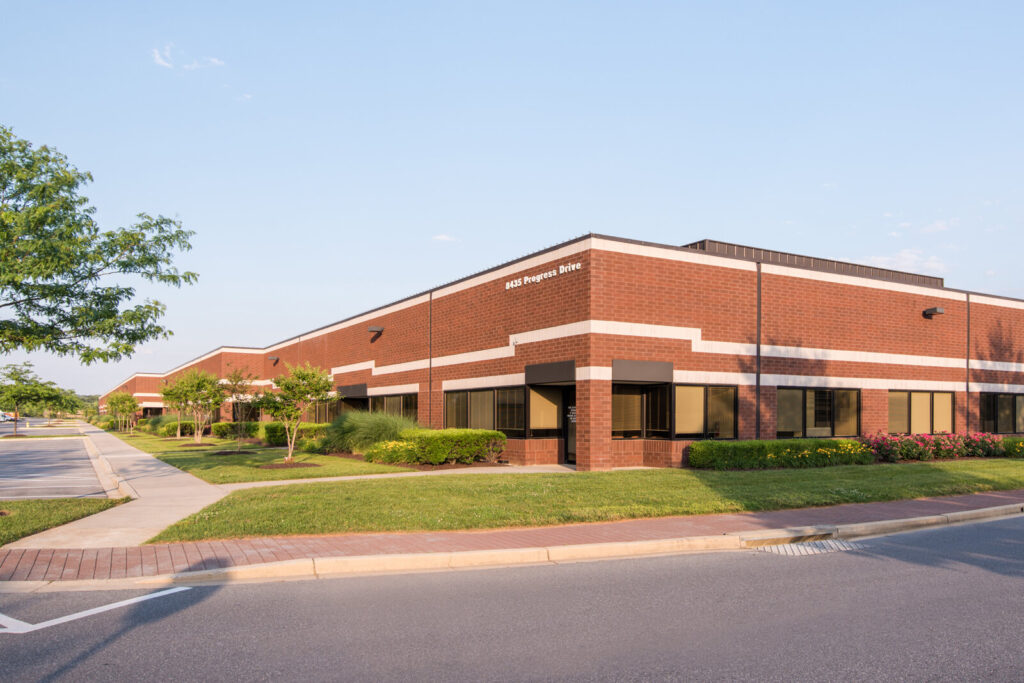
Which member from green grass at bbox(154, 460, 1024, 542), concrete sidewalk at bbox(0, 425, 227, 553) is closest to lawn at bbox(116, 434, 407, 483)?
concrete sidewalk at bbox(0, 425, 227, 553)

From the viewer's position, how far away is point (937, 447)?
23891 millimetres

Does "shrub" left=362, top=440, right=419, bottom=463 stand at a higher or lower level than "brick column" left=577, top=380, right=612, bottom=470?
lower

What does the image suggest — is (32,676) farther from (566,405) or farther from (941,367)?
(941,367)

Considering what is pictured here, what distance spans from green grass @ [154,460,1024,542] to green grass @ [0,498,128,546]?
6.43 feet

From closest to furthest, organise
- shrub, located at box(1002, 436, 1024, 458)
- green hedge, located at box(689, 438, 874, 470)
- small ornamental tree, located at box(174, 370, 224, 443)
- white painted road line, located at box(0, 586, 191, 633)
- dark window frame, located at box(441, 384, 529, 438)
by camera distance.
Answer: white painted road line, located at box(0, 586, 191, 633) < green hedge, located at box(689, 438, 874, 470) < dark window frame, located at box(441, 384, 529, 438) < shrub, located at box(1002, 436, 1024, 458) < small ornamental tree, located at box(174, 370, 224, 443)

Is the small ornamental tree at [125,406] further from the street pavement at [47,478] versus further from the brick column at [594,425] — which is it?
the brick column at [594,425]

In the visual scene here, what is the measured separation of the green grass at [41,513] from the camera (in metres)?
10.8

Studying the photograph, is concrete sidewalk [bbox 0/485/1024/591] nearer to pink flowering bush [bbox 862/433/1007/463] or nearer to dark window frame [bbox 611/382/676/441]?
dark window frame [bbox 611/382/676/441]

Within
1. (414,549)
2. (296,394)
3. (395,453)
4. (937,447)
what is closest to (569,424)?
(395,453)

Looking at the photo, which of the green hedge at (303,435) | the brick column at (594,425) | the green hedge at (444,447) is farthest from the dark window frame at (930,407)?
the green hedge at (303,435)

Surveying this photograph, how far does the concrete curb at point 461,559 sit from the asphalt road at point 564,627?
34 cm

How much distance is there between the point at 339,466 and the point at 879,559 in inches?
632

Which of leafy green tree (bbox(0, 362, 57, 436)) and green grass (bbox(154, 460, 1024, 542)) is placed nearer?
green grass (bbox(154, 460, 1024, 542))

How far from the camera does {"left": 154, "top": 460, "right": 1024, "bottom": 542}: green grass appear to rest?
11453 mm
